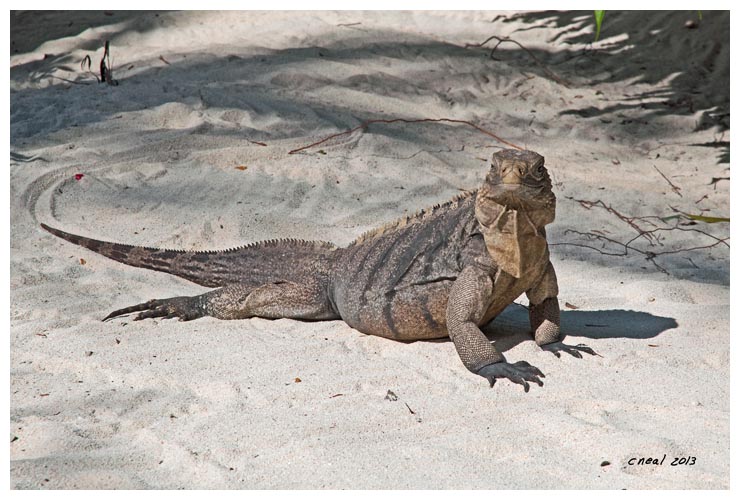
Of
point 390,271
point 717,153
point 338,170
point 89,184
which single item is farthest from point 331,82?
point 390,271

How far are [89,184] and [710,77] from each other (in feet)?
24.2

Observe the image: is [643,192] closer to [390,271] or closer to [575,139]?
[575,139]

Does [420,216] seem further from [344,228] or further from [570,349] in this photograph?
[344,228]

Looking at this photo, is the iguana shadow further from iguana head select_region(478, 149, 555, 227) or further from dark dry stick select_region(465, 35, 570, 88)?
dark dry stick select_region(465, 35, 570, 88)

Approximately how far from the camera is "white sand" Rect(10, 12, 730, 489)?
3.62 meters

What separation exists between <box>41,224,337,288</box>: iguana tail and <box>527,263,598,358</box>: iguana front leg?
4.42 ft

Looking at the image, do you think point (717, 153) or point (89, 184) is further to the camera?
point (717, 153)

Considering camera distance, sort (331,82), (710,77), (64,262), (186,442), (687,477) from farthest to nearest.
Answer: (710,77) < (331,82) < (64,262) < (186,442) < (687,477)

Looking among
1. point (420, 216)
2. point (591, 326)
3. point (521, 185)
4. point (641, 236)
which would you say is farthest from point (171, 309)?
point (641, 236)

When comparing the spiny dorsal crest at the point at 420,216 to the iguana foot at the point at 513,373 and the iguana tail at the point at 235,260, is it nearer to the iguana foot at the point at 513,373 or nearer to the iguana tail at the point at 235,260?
the iguana tail at the point at 235,260

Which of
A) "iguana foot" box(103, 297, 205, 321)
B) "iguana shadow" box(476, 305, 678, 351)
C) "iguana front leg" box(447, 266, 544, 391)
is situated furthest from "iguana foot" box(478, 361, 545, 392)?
"iguana foot" box(103, 297, 205, 321)

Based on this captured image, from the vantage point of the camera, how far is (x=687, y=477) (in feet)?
11.0

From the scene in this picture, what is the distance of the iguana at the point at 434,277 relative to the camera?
4.26 m

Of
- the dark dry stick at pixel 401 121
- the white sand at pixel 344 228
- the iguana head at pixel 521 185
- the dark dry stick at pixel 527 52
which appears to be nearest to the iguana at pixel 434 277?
the iguana head at pixel 521 185
